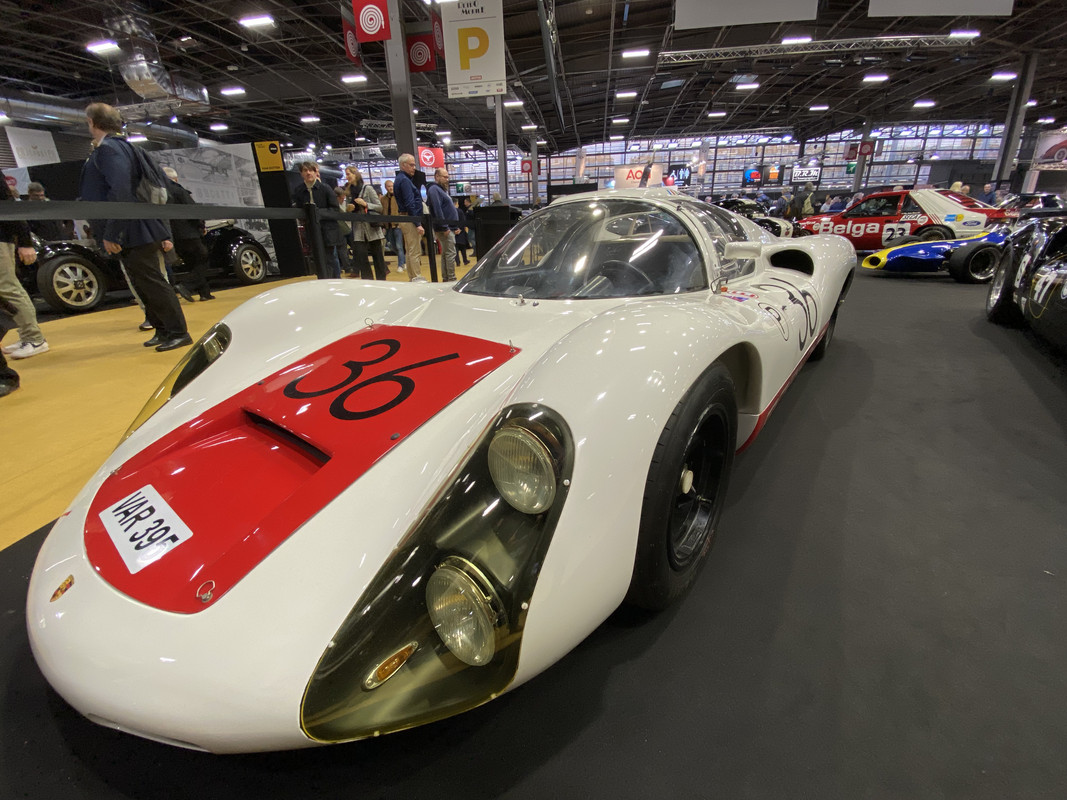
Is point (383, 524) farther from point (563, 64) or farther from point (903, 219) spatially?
point (563, 64)

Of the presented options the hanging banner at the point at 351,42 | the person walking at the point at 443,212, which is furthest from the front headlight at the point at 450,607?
the hanging banner at the point at 351,42

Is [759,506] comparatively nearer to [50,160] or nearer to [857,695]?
[857,695]

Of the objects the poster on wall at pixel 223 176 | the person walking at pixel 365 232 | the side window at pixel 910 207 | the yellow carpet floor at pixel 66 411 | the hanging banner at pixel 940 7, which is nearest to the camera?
the yellow carpet floor at pixel 66 411

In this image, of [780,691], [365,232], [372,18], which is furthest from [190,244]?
A: [780,691]

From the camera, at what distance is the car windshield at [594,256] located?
1789 millimetres

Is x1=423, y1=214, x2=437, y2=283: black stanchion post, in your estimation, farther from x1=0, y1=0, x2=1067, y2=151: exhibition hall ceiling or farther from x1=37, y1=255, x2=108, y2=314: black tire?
x1=0, y1=0, x2=1067, y2=151: exhibition hall ceiling

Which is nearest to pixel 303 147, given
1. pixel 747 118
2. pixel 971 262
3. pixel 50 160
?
pixel 50 160

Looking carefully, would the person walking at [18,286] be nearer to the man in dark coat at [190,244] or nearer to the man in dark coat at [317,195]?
the man in dark coat at [190,244]

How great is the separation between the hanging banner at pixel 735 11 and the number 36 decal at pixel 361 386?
310 inches

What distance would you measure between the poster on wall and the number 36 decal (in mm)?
8631

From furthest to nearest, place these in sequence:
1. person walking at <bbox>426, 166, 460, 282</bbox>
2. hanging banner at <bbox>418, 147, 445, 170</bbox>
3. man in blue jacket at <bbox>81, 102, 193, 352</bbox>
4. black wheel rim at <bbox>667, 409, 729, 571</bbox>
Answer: hanging banner at <bbox>418, 147, 445, 170</bbox> → person walking at <bbox>426, 166, 460, 282</bbox> → man in blue jacket at <bbox>81, 102, 193, 352</bbox> → black wheel rim at <bbox>667, 409, 729, 571</bbox>

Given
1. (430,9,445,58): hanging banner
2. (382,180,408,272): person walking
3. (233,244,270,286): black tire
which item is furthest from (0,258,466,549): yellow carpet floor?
(430,9,445,58): hanging banner

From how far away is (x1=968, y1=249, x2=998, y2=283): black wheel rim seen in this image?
6.25 meters

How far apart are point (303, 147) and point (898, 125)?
31670 mm
